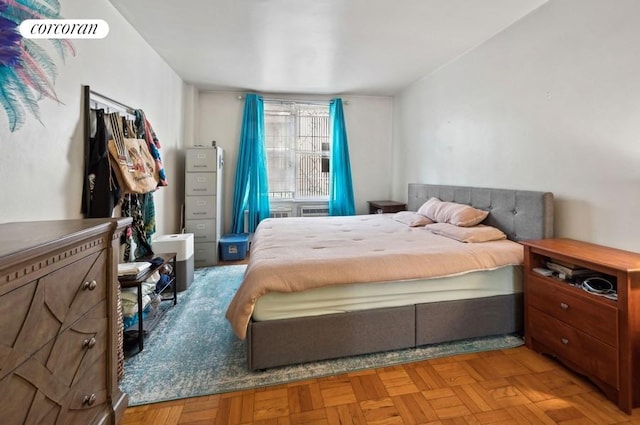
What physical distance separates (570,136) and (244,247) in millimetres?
3597

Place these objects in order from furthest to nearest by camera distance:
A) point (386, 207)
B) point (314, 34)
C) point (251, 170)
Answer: point (251, 170) < point (386, 207) < point (314, 34)

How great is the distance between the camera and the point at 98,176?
6.64ft

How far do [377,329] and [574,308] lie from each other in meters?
1.11

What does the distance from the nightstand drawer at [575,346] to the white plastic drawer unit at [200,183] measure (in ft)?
11.6

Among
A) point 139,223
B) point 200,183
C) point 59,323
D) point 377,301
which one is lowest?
point 377,301

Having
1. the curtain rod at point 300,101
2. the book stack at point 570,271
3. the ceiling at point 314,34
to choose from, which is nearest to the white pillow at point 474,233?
the book stack at point 570,271

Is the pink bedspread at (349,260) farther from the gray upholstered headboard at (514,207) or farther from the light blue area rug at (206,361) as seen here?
the light blue area rug at (206,361)

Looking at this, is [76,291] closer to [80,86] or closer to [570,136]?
[80,86]

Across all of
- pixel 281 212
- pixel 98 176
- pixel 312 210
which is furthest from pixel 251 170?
pixel 98 176

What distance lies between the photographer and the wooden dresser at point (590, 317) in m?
1.42

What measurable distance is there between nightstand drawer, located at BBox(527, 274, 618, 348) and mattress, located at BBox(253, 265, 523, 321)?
0.18 metres

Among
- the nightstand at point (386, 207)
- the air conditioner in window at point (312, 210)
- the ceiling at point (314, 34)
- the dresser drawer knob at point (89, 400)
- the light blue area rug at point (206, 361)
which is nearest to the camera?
the dresser drawer knob at point (89, 400)

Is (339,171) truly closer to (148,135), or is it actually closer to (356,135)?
(356,135)

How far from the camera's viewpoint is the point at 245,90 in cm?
450
